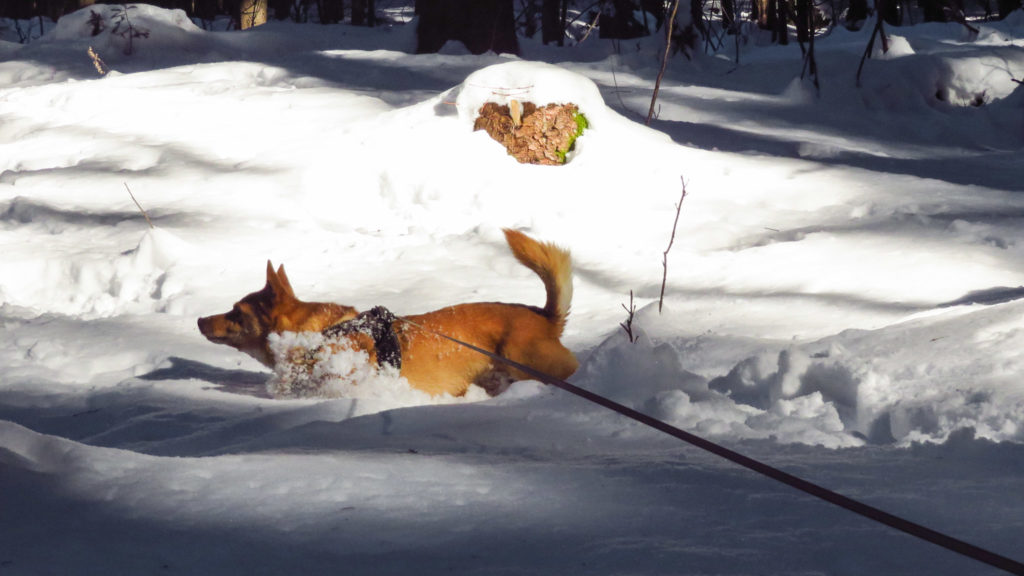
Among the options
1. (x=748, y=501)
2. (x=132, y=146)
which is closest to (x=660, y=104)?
(x=132, y=146)

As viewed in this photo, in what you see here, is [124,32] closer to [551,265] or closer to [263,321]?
[263,321]

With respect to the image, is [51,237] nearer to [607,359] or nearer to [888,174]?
[607,359]

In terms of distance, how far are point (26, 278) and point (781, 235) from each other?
4533 millimetres

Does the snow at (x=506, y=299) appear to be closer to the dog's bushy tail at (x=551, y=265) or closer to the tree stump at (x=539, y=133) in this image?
the tree stump at (x=539, y=133)

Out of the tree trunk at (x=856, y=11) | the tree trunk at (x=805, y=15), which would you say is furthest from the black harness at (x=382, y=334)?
the tree trunk at (x=856, y=11)

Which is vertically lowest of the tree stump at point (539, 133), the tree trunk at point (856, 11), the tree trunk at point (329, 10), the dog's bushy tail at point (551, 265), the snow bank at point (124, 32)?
the dog's bushy tail at point (551, 265)

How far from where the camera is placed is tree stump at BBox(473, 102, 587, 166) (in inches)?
250

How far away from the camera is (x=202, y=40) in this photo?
35.2ft

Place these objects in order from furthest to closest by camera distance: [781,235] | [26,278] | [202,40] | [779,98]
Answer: [202,40] < [779,98] < [781,235] < [26,278]

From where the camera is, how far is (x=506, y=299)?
176 inches

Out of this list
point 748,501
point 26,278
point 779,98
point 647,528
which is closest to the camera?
point 647,528

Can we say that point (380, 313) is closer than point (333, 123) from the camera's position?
Yes

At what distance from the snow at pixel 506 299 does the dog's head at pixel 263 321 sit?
0.43ft

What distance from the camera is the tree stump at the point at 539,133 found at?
20.8 ft
